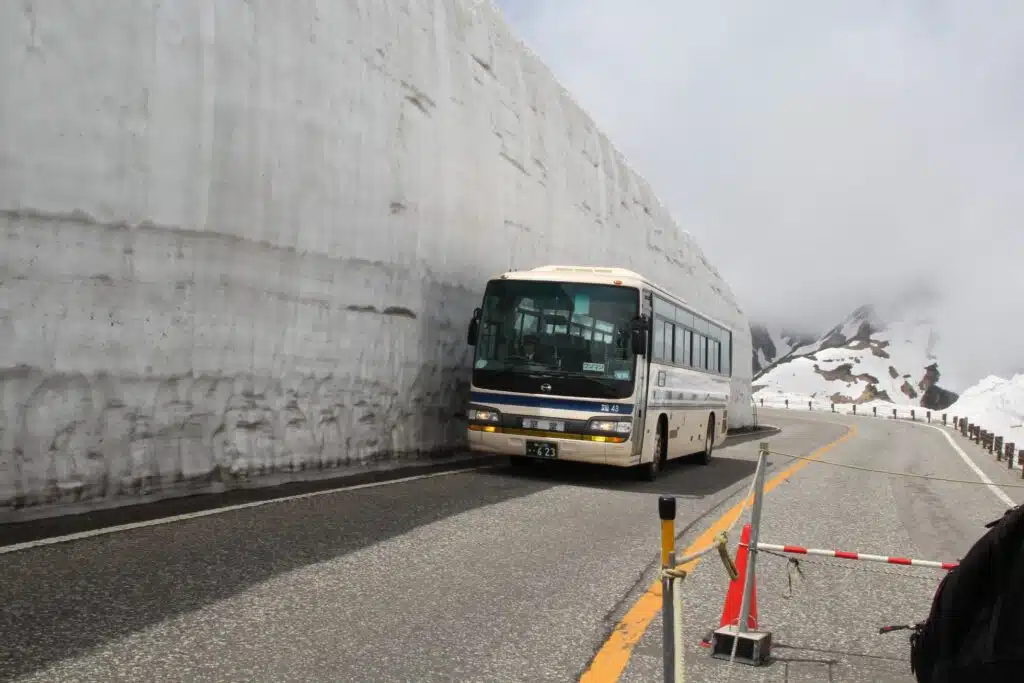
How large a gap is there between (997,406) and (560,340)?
65574mm

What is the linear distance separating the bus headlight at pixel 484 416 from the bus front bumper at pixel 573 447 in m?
0.17

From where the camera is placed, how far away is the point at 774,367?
189000 millimetres

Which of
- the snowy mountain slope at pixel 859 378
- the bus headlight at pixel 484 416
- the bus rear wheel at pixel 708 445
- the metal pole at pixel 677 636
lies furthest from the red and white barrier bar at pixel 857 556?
the snowy mountain slope at pixel 859 378

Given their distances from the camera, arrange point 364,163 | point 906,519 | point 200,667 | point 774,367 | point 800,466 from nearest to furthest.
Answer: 1. point 200,667
2. point 906,519
3. point 364,163
4. point 800,466
5. point 774,367

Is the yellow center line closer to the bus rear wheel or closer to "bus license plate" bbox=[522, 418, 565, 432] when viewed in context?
"bus license plate" bbox=[522, 418, 565, 432]

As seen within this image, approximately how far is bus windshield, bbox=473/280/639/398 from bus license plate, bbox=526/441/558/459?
71 cm

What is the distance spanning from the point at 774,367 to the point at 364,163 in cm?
18118

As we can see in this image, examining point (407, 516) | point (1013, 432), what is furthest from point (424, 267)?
point (1013, 432)

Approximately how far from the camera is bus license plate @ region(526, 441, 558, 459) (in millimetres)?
13758

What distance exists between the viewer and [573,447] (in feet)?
45.0

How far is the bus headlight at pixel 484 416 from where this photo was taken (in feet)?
46.2

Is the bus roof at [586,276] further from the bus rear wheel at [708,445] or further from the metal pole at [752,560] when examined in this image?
the metal pole at [752,560]

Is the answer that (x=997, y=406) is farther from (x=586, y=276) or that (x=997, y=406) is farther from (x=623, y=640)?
(x=623, y=640)

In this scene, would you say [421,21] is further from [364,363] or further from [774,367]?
[774,367]
